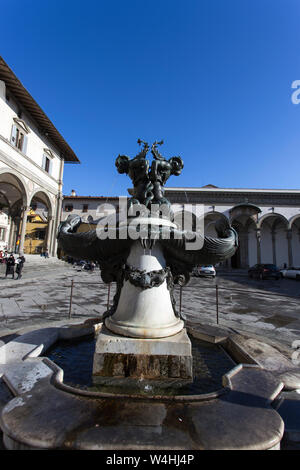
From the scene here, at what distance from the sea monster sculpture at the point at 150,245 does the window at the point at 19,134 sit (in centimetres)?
1811

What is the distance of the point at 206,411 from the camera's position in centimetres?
132

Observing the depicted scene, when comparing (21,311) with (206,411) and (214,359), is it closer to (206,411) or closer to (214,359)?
(214,359)

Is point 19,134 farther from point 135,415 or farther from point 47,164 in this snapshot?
point 135,415

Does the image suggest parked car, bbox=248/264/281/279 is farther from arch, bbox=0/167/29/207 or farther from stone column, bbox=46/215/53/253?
arch, bbox=0/167/29/207

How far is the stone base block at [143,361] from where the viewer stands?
1901 mm

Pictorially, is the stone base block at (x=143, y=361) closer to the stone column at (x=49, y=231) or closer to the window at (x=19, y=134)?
the window at (x=19, y=134)

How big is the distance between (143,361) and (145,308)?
0.47 metres

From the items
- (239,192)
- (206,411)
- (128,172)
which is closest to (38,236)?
(239,192)

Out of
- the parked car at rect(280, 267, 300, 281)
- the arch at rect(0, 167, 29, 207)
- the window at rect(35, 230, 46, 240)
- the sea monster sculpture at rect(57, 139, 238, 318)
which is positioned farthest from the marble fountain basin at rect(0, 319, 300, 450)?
the window at rect(35, 230, 46, 240)

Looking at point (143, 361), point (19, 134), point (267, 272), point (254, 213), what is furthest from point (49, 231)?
point (254, 213)

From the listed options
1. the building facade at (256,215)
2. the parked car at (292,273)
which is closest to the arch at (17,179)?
the building facade at (256,215)

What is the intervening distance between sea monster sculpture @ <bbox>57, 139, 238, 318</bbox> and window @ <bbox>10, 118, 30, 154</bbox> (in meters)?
18.1

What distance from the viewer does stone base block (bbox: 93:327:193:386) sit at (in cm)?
190
